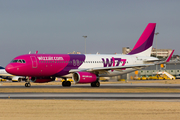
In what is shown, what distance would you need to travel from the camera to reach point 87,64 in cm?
4869

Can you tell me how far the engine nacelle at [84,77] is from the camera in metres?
43.3

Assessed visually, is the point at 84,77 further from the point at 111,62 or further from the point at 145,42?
the point at 145,42

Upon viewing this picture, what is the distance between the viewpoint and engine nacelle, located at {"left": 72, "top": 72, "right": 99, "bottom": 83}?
43347 mm

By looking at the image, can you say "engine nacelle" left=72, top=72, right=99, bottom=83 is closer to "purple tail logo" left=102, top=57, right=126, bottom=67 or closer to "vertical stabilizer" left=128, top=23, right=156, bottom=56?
"purple tail logo" left=102, top=57, right=126, bottom=67

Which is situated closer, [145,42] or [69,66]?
[69,66]

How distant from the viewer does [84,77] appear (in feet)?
143

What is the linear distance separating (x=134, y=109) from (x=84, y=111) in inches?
121

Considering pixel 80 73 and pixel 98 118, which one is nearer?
pixel 98 118

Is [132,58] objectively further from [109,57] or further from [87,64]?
[87,64]

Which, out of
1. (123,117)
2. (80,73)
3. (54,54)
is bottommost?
(123,117)

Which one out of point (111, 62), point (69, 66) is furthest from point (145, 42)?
point (69, 66)

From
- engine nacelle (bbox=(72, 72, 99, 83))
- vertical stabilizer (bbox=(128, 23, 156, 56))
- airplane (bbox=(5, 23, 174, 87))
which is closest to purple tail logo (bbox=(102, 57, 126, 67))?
airplane (bbox=(5, 23, 174, 87))

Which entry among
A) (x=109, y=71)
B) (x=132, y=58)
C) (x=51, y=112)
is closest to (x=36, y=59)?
(x=109, y=71)

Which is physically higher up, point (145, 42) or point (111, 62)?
A: point (145, 42)
